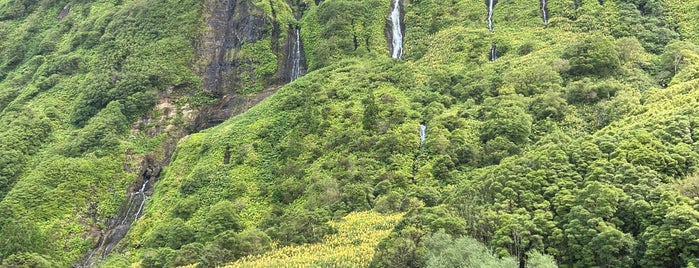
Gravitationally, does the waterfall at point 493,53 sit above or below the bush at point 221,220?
above

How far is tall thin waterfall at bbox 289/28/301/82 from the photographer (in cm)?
10569

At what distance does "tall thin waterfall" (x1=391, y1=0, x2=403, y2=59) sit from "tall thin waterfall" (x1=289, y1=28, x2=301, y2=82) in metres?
16.2

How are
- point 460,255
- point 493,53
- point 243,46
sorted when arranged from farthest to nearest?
point 243,46
point 493,53
point 460,255

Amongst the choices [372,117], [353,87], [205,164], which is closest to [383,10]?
[353,87]

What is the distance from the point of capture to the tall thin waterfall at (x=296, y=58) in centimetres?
10569

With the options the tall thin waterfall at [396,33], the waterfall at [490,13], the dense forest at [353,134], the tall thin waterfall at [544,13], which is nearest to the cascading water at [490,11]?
the waterfall at [490,13]

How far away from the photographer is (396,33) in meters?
106

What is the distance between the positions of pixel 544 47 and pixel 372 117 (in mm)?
27948

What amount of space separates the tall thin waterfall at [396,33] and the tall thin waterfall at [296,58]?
16205 millimetres

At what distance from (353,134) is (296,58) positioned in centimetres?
3779

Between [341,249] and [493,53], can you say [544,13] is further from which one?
[341,249]

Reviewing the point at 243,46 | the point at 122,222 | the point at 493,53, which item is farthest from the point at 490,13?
the point at 122,222

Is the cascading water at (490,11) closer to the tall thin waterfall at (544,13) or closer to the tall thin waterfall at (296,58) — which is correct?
the tall thin waterfall at (544,13)

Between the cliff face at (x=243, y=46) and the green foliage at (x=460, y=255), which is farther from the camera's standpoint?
the cliff face at (x=243, y=46)
